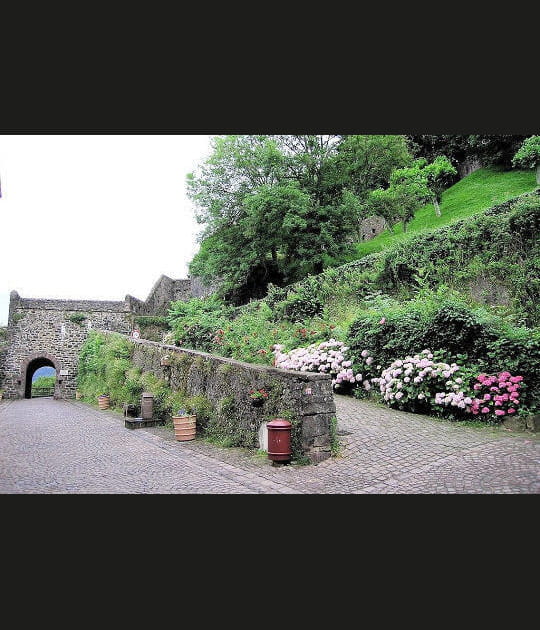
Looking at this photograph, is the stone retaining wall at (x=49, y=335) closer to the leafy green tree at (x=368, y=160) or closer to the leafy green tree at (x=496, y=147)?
the leafy green tree at (x=368, y=160)

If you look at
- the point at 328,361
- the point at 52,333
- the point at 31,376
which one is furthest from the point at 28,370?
the point at 328,361

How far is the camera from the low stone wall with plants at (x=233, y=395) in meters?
5.80

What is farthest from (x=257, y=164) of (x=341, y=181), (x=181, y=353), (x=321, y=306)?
(x=181, y=353)

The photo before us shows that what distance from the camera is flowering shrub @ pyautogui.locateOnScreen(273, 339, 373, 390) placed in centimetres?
858

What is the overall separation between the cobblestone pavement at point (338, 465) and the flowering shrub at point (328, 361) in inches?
35.5

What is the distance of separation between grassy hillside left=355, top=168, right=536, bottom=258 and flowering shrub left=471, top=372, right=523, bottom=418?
1524 cm

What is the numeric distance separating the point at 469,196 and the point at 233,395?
74.4ft

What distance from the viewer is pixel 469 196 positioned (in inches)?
992

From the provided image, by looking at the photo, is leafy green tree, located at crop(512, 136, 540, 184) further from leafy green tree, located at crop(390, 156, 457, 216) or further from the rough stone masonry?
the rough stone masonry

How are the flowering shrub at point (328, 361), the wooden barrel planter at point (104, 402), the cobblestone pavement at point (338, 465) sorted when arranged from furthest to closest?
the wooden barrel planter at point (104, 402) < the flowering shrub at point (328, 361) < the cobblestone pavement at point (338, 465)

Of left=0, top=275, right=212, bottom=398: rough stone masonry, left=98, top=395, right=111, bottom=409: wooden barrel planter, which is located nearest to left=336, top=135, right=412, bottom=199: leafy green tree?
left=0, top=275, right=212, bottom=398: rough stone masonry

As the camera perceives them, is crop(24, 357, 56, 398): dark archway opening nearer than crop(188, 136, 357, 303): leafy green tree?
No

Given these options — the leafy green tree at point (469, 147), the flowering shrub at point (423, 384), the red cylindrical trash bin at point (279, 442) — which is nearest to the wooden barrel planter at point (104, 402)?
the flowering shrub at point (423, 384)

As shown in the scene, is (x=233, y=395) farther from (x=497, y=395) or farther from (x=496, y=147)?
(x=496, y=147)
